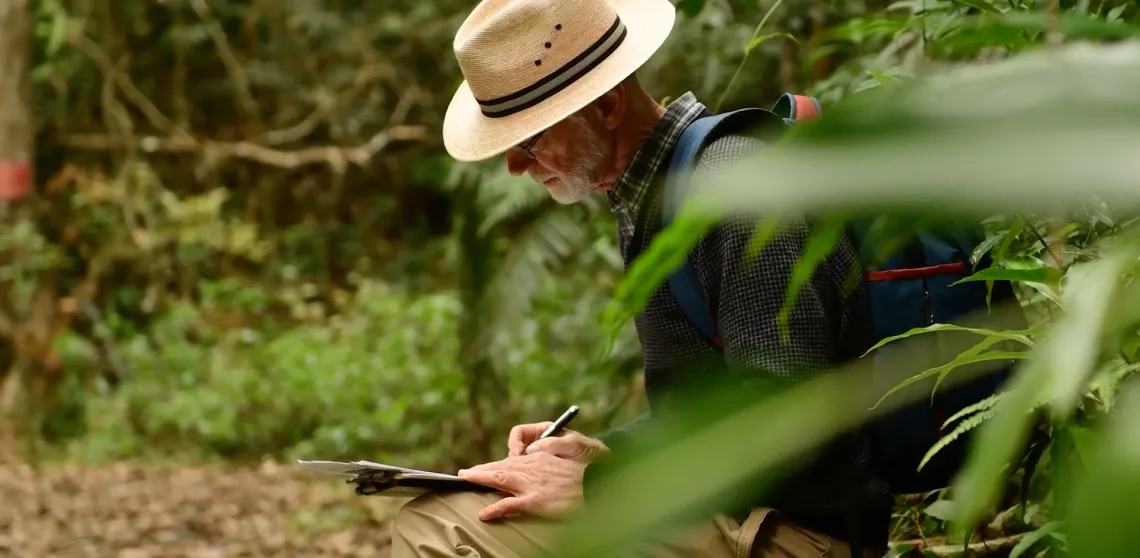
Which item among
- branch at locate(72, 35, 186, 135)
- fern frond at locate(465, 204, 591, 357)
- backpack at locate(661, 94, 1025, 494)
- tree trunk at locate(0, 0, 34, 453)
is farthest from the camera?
branch at locate(72, 35, 186, 135)

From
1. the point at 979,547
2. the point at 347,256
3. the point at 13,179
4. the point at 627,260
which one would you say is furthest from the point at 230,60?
the point at 979,547

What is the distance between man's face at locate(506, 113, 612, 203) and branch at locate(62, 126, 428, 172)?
15.8 ft

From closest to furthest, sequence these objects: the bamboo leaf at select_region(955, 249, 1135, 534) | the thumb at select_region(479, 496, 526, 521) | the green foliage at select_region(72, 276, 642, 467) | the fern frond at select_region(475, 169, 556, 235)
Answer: the bamboo leaf at select_region(955, 249, 1135, 534)
the thumb at select_region(479, 496, 526, 521)
the fern frond at select_region(475, 169, 556, 235)
the green foliage at select_region(72, 276, 642, 467)

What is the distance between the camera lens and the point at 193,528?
3527 millimetres

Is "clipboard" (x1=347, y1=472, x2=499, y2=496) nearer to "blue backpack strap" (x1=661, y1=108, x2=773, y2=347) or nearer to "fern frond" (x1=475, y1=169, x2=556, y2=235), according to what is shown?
"blue backpack strap" (x1=661, y1=108, x2=773, y2=347)

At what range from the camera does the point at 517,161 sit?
1606 mm

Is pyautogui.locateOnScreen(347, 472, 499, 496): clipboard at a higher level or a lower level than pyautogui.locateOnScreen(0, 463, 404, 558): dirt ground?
higher

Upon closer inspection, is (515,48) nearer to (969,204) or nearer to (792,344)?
(792,344)

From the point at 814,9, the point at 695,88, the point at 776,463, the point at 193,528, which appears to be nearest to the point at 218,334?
the point at 193,528

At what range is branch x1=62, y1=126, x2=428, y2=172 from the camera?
636cm

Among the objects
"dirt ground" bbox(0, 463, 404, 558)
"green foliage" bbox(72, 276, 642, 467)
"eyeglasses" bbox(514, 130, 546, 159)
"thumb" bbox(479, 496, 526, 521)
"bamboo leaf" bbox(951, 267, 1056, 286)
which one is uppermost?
"bamboo leaf" bbox(951, 267, 1056, 286)

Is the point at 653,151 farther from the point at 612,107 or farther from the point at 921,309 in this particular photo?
the point at 921,309

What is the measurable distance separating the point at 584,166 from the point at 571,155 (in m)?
0.03

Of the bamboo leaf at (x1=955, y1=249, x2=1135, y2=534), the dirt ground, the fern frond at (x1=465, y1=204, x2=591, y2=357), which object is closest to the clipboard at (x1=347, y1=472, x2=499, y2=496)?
the bamboo leaf at (x1=955, y1=249, x2=1135, y2=534)
